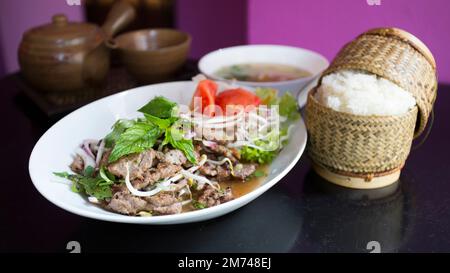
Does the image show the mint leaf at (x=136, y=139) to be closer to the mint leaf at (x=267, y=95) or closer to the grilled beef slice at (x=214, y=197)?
the grilled beef slice at (x=214, y=197)

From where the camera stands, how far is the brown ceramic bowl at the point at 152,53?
188cm

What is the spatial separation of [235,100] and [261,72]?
0.51m

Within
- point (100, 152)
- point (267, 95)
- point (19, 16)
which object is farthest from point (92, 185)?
point (19, 16)

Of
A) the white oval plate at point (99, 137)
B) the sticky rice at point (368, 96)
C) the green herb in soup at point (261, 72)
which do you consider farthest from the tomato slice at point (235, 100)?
the green herb in soup at point (261, 72)

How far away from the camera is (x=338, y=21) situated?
7.11 ft

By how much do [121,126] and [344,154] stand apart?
57 cm

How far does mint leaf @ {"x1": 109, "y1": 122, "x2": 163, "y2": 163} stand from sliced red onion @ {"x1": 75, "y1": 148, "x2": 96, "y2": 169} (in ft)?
0.50

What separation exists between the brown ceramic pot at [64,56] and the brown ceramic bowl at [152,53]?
0.10m

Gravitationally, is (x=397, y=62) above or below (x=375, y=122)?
above

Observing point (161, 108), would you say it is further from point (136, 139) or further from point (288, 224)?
point (288, 224)

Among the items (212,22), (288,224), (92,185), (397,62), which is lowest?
(288,224)
